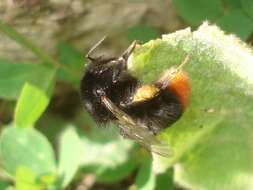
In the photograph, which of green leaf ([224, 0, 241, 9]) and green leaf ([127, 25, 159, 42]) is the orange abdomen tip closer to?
green leaf ([224, 0, 241, 9])

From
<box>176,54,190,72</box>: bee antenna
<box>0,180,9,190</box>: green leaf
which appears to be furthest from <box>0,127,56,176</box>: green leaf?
<box>176,54,190,72</box>: bee antenna

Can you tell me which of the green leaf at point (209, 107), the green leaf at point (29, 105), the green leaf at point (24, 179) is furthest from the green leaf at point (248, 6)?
the green leaf at point (24, 179)

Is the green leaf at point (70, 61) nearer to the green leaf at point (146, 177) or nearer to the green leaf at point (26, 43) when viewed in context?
the green leaf at point (26, 43)

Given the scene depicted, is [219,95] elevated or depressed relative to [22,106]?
elevated

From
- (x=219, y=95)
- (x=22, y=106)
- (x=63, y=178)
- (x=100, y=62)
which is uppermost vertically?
(x=100, y=62)

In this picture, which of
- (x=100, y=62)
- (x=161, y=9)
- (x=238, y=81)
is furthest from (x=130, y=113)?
(x=161, y=9)

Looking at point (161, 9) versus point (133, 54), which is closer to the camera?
point (133, 54)

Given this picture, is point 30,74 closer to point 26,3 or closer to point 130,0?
point 26,3
